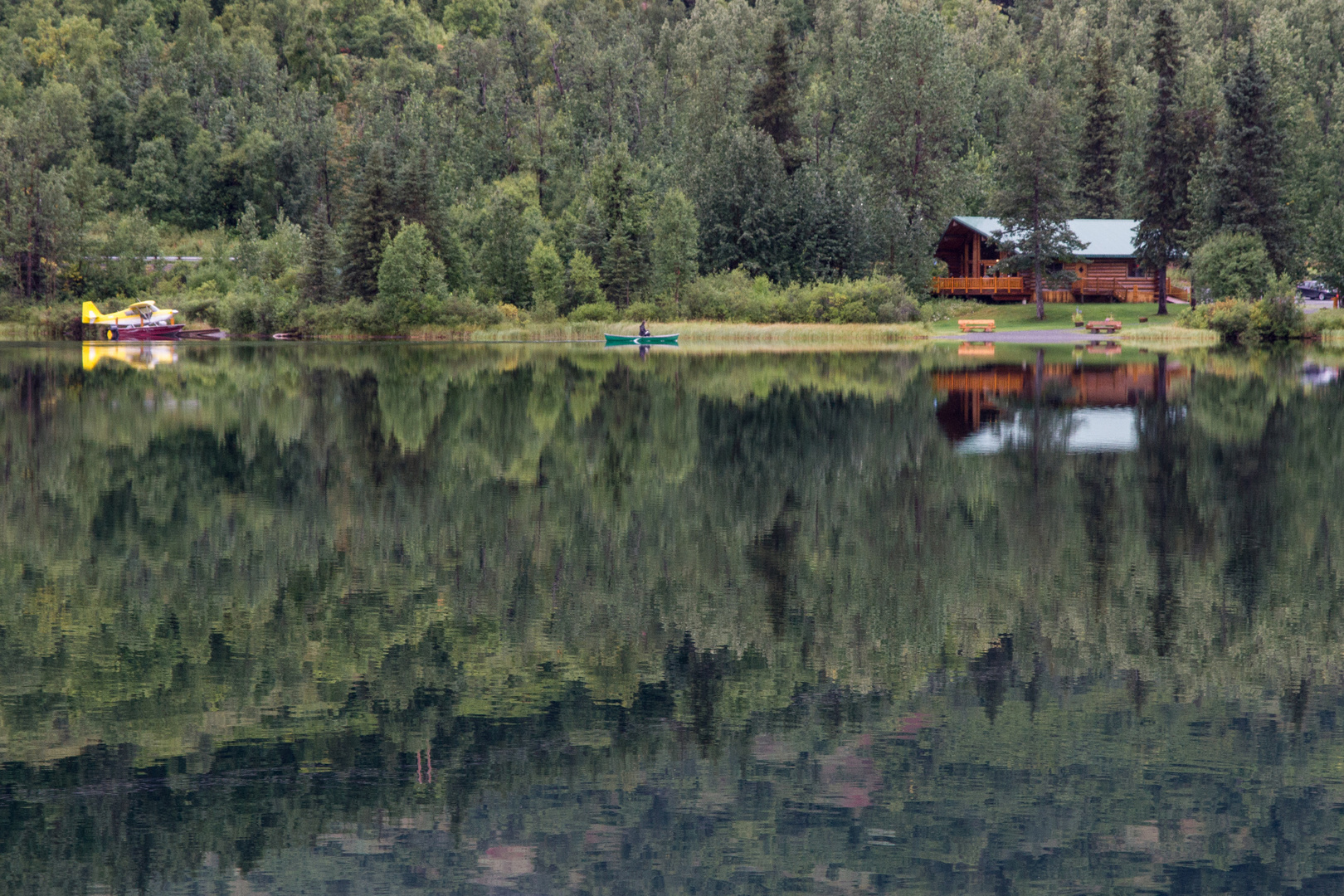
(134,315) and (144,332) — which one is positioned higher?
(134,315)

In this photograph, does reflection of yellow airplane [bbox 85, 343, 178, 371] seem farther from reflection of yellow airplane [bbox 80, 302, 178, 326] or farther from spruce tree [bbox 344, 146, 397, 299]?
spruce tree [bbox 344, 146, 397, 299]

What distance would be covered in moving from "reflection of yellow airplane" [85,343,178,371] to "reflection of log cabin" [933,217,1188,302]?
54.2 metres

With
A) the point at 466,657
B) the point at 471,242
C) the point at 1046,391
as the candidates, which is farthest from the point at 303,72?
the point at 466,657

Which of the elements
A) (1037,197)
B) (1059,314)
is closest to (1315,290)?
(1059,314)

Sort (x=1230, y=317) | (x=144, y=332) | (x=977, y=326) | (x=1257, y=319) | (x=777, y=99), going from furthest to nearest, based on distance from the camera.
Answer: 1. (x=777, y=99)
2. (x=144, y=332)
3. (x=977, y=326)
4. (x=1230, y=317)
5. (x=1257, y=319)

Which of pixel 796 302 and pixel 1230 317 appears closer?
pixel 1230 317

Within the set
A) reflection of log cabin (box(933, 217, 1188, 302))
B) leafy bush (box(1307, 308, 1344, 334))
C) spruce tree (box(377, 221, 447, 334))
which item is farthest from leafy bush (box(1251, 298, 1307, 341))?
spruce tree (box(377, 221, 447, 334))

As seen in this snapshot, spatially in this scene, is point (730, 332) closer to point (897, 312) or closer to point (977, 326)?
point (897, 312)

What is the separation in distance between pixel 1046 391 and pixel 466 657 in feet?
111

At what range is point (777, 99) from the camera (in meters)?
112

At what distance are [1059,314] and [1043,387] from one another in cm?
5471

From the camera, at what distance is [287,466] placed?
26.8 meters

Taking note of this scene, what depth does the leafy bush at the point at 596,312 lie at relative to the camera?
9431 cm

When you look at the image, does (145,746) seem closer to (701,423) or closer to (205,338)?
(701,423)
